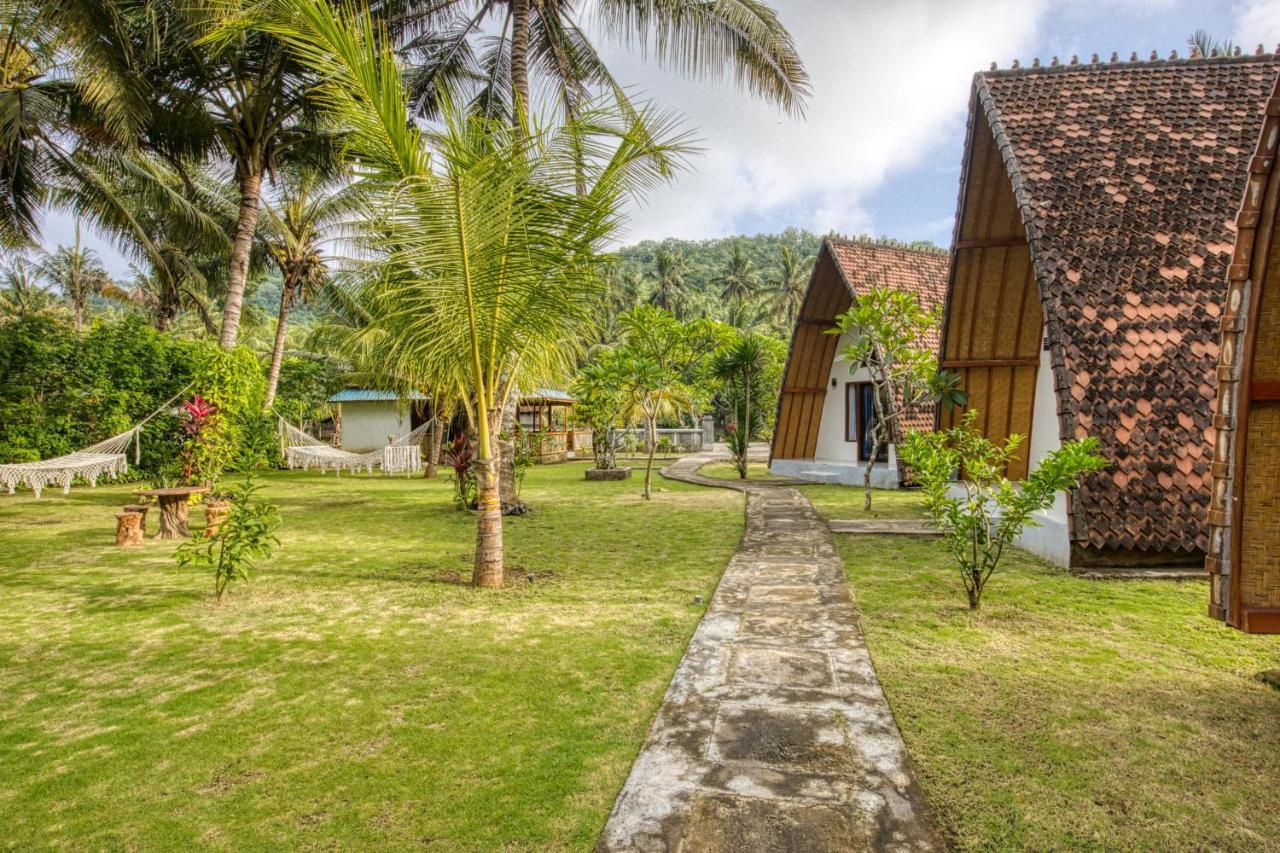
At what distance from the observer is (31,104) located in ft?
31.1

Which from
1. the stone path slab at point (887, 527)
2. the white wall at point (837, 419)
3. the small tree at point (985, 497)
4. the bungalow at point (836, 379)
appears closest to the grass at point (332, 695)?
the small tree at point (985, 497)

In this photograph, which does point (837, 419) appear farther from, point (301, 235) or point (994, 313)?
point (301, 235)

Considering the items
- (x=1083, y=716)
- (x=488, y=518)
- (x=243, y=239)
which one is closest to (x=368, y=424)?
(x=243, y=239)

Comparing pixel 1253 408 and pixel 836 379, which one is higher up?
pixel 836 379

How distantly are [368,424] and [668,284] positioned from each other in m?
23.7

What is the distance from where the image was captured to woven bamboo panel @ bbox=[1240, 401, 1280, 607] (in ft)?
8.63

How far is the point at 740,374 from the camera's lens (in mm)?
14875

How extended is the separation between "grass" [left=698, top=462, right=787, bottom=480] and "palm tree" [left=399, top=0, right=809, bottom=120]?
27.8ft

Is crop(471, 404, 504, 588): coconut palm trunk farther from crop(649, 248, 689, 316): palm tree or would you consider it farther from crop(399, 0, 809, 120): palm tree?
crop(649, 248, 689, 316): palm tree

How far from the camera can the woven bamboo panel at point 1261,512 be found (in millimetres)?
2629

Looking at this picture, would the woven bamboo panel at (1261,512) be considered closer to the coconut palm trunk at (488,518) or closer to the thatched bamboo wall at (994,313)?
the coconut palm trunk at (488,518)

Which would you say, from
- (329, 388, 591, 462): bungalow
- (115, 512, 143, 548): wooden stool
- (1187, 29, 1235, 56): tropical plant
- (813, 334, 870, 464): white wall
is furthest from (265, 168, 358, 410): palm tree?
(1187, 29, 1235, 56): tropical plant

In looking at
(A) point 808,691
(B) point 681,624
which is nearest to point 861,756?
(A) point 808,691

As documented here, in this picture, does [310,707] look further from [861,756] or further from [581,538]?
[581,538]
